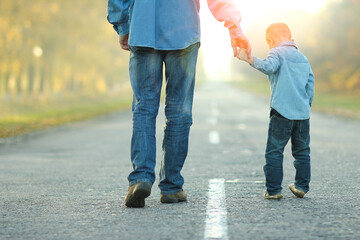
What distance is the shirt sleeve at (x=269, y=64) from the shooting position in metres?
4.27

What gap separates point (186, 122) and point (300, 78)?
3.41 ft

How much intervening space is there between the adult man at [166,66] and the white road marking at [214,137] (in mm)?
6234

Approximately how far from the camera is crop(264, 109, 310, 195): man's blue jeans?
4.35 m

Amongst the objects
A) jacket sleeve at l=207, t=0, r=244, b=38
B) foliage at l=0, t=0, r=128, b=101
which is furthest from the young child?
foliage at l=0, t=0, r=128, b=101

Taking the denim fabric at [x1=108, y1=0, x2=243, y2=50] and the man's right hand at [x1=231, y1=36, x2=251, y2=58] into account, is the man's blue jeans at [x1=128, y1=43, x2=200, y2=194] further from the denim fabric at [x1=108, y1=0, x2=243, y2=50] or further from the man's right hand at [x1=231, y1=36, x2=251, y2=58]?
the man's right hand at [x1=231, y1=36, x2=251, y2=58]

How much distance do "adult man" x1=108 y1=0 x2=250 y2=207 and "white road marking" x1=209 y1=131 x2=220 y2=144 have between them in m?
6.23

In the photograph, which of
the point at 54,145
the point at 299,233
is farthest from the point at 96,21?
the point at 299,233

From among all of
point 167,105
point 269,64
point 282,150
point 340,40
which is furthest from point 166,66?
point 340,40

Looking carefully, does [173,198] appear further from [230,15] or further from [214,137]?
[214,137]

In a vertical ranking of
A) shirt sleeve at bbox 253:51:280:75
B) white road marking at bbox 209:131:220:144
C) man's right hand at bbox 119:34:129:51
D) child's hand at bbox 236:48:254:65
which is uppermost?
man's right hand at bbox 119:34:129:51

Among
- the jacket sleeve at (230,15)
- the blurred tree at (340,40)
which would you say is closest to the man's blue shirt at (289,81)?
the jacket sleeve at (230,15)

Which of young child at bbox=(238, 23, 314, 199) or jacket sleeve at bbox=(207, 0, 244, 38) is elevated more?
jacket sleeve at bbox=(207, 0, 244, 38)

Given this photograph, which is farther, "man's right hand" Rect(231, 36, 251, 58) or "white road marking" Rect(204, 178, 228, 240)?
"man's right hand" Rect(231, 36, 251, 58)

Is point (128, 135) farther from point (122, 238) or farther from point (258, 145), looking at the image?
point (122, 238)
